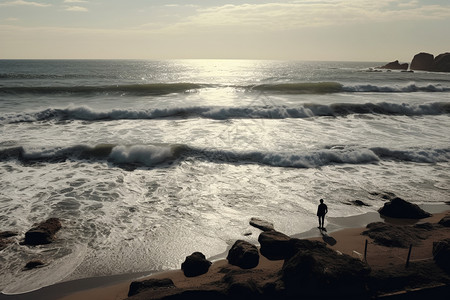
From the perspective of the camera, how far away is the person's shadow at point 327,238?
29.6 feet

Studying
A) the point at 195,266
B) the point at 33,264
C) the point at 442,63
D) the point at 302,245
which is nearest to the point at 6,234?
the point at 33,264

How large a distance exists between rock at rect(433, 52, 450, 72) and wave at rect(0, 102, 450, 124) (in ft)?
253

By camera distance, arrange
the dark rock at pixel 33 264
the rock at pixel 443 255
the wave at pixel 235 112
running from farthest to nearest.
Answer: the wave at pixel 235 112 < the dark rock at pixel 33 264 < the rock at pixel 443 255

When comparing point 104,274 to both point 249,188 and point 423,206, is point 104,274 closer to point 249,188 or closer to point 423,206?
point 249,188

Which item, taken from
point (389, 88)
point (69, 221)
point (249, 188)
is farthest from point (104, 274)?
point (389, 88)

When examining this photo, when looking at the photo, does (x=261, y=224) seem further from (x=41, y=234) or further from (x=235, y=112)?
(x=235, y=112)

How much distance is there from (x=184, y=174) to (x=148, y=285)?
26.1 feet

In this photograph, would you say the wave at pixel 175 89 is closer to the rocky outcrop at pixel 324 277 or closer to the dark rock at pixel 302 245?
the dark rock at pixel 302 245

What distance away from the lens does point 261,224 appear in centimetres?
988

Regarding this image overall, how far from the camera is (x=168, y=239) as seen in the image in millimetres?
9242

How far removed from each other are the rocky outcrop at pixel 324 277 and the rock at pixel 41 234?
6367mm

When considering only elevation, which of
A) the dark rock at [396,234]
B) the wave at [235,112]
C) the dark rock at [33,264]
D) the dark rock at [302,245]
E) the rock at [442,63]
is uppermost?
the rock at [442,63]

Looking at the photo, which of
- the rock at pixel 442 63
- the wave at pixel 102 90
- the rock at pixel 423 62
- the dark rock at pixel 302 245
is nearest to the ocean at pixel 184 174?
Answer: the dark rock at pixel 302 245

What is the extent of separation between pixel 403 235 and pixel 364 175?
5698 millimetres
